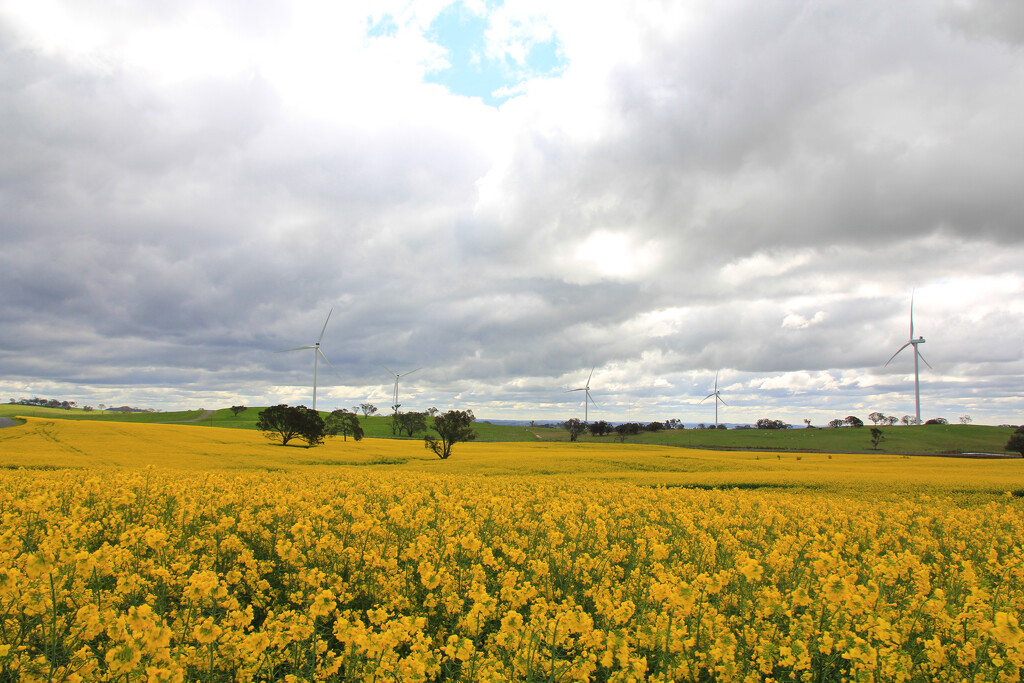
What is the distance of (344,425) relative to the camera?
87.9m

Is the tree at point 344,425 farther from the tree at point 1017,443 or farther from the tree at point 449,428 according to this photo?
the tree at point 1017,443

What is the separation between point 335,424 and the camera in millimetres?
93938

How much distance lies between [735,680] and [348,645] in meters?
3.73

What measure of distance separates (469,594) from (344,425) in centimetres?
8751

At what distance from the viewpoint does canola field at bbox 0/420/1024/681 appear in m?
4.69

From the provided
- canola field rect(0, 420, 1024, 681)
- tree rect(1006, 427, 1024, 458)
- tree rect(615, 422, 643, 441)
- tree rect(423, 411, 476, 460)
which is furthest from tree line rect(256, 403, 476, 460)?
tree rect(1006, 427, 1024, 458)

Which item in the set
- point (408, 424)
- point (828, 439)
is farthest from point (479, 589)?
point (828, 439)

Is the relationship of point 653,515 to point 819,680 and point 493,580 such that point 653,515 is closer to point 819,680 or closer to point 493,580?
point 493,580

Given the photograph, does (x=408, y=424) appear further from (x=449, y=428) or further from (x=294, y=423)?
(x=449, y=428)

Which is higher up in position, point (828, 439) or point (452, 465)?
point (452, 465)

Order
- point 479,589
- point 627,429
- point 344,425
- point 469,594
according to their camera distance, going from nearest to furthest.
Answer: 1. point 469,594
2. point 479,589
3. point 344,425
4. point 627,429

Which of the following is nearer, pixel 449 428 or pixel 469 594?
pixel 469 594

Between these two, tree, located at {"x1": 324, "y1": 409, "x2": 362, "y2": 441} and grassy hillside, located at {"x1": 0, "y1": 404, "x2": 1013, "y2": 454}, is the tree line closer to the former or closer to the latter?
tree, located at {"x1": 324, "y1": 409, "x2": 362, "y2": 441}

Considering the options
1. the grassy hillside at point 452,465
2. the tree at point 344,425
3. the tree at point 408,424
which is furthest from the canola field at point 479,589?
the tree at point 408,424
